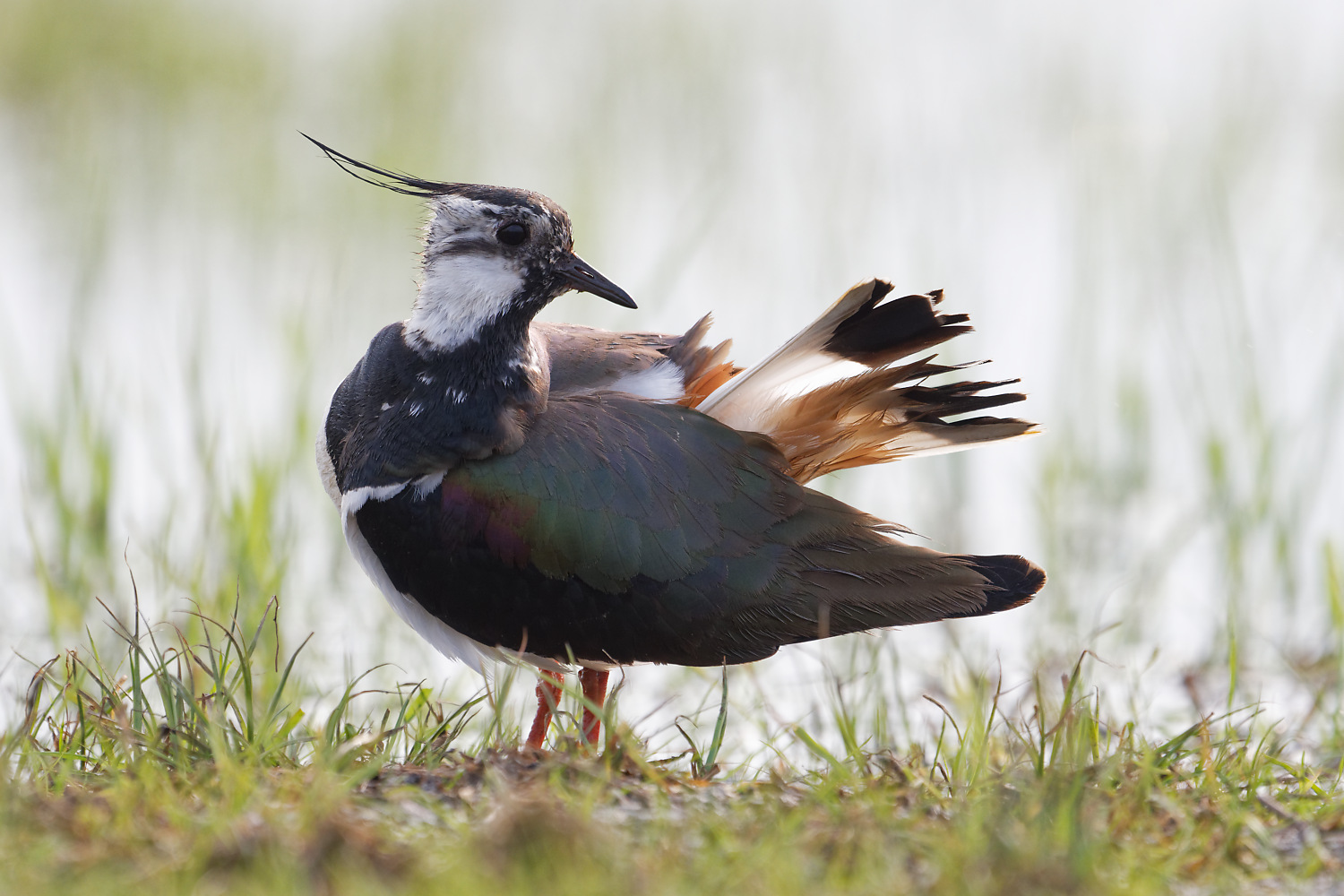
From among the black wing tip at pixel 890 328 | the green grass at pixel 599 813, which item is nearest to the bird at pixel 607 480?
the black wing tip at pixel 890 328

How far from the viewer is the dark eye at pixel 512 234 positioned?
12.7 feet

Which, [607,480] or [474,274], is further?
[474,274]

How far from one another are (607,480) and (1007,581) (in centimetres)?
113

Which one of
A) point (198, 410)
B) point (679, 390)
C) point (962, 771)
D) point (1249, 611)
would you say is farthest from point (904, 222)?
point (962, 771)

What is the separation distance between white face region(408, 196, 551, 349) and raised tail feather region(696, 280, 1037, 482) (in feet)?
2.18

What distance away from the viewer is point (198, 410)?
5.74 meters

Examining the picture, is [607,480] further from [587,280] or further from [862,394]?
[862,394]

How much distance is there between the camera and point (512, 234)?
3.87 meters

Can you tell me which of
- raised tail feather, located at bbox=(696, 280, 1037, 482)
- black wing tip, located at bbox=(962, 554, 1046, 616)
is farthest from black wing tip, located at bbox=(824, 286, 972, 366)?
black wing tip, located at bbox=(962, 554, 1046, 616)

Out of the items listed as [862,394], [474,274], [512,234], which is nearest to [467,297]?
[474,274]

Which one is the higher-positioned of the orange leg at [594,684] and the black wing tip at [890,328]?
the black wing tip at [890,328]

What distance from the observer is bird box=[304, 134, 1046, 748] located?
360 centimetres

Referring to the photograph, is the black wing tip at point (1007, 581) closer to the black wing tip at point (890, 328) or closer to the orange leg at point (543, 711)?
the black wing tip at point (890, 328)

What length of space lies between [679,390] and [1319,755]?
7.35 ft
